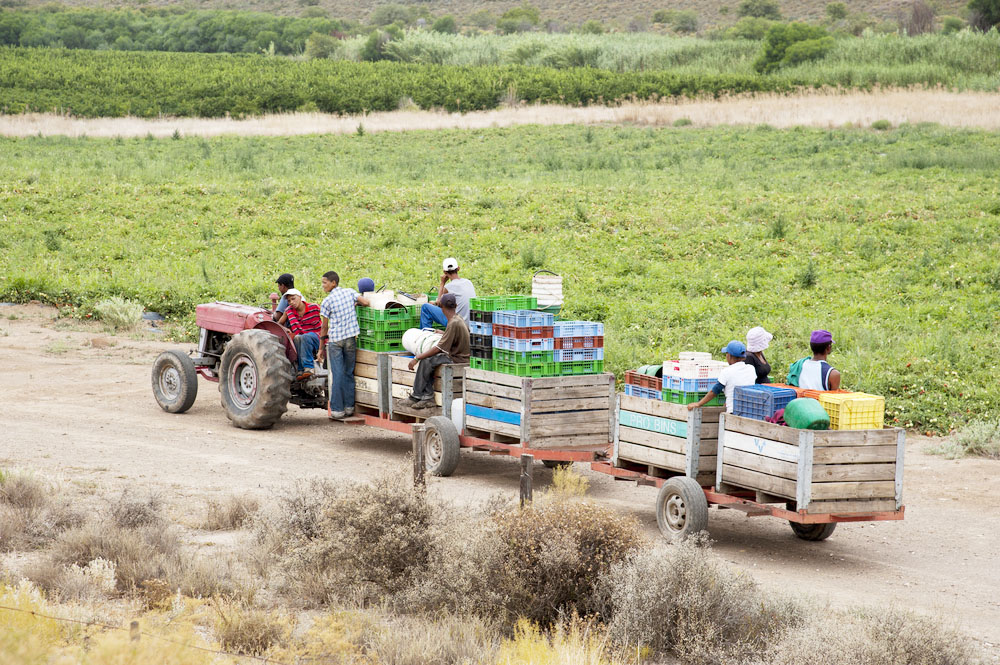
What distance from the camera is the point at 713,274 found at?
21.8m

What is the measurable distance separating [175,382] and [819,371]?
901 centimetres

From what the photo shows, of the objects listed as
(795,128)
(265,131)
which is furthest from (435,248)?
(265,131)

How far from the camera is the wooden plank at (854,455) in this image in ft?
29.2

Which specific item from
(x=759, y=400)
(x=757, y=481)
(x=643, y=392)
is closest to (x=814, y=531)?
(x=757, y=481)

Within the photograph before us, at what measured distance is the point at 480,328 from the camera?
12.3m

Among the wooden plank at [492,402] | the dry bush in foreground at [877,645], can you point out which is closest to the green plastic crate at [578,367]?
the wooden plank at [492,402]

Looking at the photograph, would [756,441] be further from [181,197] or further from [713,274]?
[181,197]

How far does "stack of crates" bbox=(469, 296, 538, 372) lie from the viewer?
1217 centimetres

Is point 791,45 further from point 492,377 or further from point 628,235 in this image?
point 492,377

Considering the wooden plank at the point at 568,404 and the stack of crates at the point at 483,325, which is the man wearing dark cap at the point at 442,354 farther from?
the wooden plank at the point at 568,404

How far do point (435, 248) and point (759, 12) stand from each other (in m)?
102

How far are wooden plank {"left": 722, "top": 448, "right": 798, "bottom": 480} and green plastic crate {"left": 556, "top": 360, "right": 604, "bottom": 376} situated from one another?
2.50 metres

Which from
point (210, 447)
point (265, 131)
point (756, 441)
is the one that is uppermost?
point (265, 131)

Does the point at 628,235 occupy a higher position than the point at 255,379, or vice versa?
the point at 628,235
